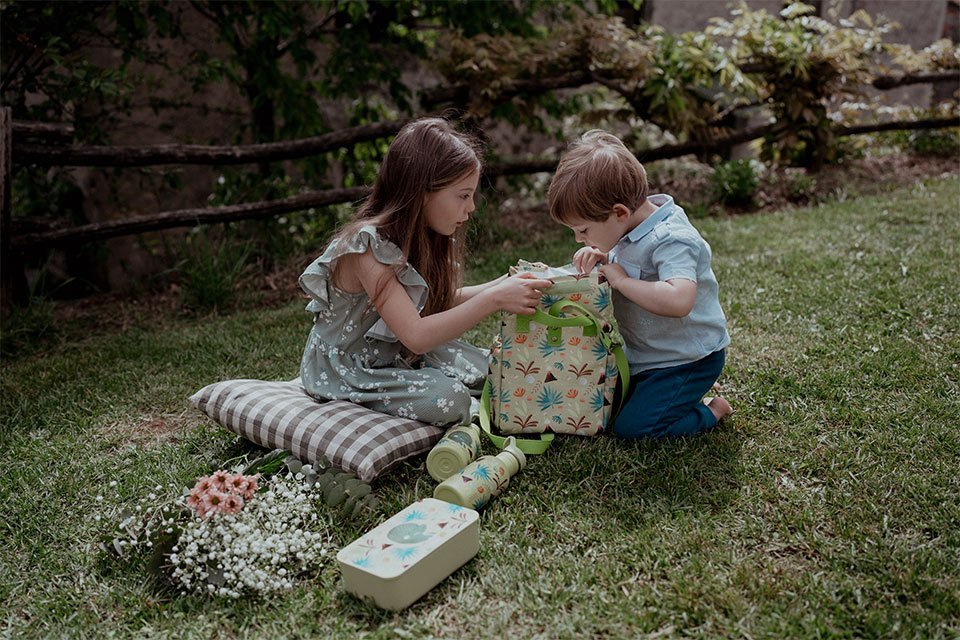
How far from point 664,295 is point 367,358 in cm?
116

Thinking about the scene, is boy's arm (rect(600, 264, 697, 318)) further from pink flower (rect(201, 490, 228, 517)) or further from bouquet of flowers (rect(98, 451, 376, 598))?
pink flower (rect(201, 490, 228, 517))

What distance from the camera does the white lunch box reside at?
2.05 meters

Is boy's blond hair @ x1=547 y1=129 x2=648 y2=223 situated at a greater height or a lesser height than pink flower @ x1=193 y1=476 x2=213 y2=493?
greater

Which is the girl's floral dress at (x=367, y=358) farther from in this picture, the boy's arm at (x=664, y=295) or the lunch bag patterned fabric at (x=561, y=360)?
the boy's arm at (x=664, y=295)

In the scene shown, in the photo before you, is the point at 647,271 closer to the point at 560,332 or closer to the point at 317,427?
the point at 560,332

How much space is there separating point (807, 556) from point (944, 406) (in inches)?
44.4

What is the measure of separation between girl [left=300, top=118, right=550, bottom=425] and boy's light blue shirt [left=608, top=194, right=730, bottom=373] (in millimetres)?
361

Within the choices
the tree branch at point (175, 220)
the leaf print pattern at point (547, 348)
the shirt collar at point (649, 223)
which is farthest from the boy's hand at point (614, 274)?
the tree branch at point (175, 220)

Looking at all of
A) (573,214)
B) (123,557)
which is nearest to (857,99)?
(573,214)

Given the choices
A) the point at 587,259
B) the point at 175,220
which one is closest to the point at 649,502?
the point at 587,259

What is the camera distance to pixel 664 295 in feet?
8.68

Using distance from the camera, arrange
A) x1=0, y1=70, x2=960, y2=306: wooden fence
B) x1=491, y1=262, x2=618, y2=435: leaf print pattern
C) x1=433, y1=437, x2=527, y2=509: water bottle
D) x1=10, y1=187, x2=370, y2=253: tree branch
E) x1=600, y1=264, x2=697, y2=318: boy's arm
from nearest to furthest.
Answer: x1=433, y1=437, x2=527, y2=509: water bottle
x1=600, y1=264, x2=697, y2=318: boy's arm
x1=491, y1=262, x2=618, y2=435: leaf print pattern
x1=0, y1=70, x2=960, y2=306: wooden fence
x1=10, y1=187, x2=370, y2=253: tree branch

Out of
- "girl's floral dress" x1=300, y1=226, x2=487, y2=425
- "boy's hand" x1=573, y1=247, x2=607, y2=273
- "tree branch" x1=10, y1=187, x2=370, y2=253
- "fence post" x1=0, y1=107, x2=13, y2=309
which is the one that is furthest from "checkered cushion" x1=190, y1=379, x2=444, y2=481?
"fence post" x1=0, y1=107, x2=13, y2=309

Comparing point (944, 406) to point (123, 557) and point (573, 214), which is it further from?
point (123, 557)
